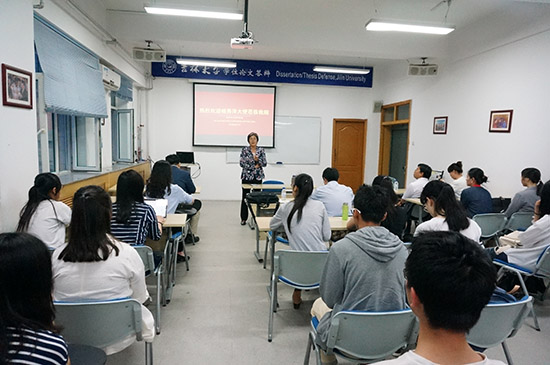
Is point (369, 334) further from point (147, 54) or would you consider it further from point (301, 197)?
point (147, 54)

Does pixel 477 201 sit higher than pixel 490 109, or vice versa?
pixel 490 109

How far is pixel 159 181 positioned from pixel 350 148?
665 centimetres

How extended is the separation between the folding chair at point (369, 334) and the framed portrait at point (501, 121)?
4563mm

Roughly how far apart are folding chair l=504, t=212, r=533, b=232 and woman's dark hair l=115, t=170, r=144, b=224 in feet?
13.0

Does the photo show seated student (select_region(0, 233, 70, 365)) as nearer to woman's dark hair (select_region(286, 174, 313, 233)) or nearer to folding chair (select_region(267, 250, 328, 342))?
folding chair (select_region(267, 250, 328, 342))

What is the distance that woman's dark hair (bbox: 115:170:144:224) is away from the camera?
2.49 meters

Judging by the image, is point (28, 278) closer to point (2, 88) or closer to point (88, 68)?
point (2, 88)

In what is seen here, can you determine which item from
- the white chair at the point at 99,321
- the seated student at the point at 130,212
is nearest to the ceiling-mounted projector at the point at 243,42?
the seated student at the point at 130,212

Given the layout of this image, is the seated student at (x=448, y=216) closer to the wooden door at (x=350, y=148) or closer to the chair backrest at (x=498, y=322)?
the chair backrest at (x=498, y=322)

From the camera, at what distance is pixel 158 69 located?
26.4ft

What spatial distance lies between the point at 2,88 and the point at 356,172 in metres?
7.98

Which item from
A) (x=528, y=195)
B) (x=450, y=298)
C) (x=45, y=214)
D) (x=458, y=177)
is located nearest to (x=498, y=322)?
(x=450, y=298)

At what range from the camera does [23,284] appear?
102 cm

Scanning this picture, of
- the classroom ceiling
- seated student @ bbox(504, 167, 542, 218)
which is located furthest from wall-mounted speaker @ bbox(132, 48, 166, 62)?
seated student @ bbox(504, 167, 542, 218)
